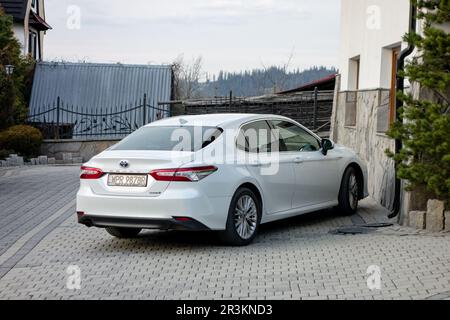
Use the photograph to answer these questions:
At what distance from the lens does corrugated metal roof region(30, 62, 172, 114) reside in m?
30.0

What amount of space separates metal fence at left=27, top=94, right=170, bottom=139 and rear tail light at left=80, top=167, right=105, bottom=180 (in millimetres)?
16785

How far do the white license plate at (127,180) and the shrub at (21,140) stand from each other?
14.9 meters

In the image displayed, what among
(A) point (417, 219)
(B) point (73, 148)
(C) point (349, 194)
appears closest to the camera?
(A) point (417, 219)

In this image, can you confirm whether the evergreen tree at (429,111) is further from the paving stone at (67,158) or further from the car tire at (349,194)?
the paving stone at (67,158)

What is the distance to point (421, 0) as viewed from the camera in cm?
960

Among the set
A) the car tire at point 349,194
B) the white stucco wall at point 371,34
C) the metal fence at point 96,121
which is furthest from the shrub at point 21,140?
the car tire at point 349,194

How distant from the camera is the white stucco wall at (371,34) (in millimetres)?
12877

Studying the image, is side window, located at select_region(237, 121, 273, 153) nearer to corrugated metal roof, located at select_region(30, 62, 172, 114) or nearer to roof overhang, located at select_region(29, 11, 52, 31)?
corrugated metal roof, located at select_region(30, 62, 172, 114)

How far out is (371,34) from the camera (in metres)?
15.3

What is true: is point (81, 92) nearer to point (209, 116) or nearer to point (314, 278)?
point (209, 116)

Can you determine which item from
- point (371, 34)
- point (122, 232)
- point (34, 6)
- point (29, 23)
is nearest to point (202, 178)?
point (122, 232)

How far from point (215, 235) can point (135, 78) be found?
2197cm

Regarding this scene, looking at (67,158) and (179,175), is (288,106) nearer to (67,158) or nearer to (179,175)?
(67,158)

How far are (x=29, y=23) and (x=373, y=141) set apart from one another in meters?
29.1
